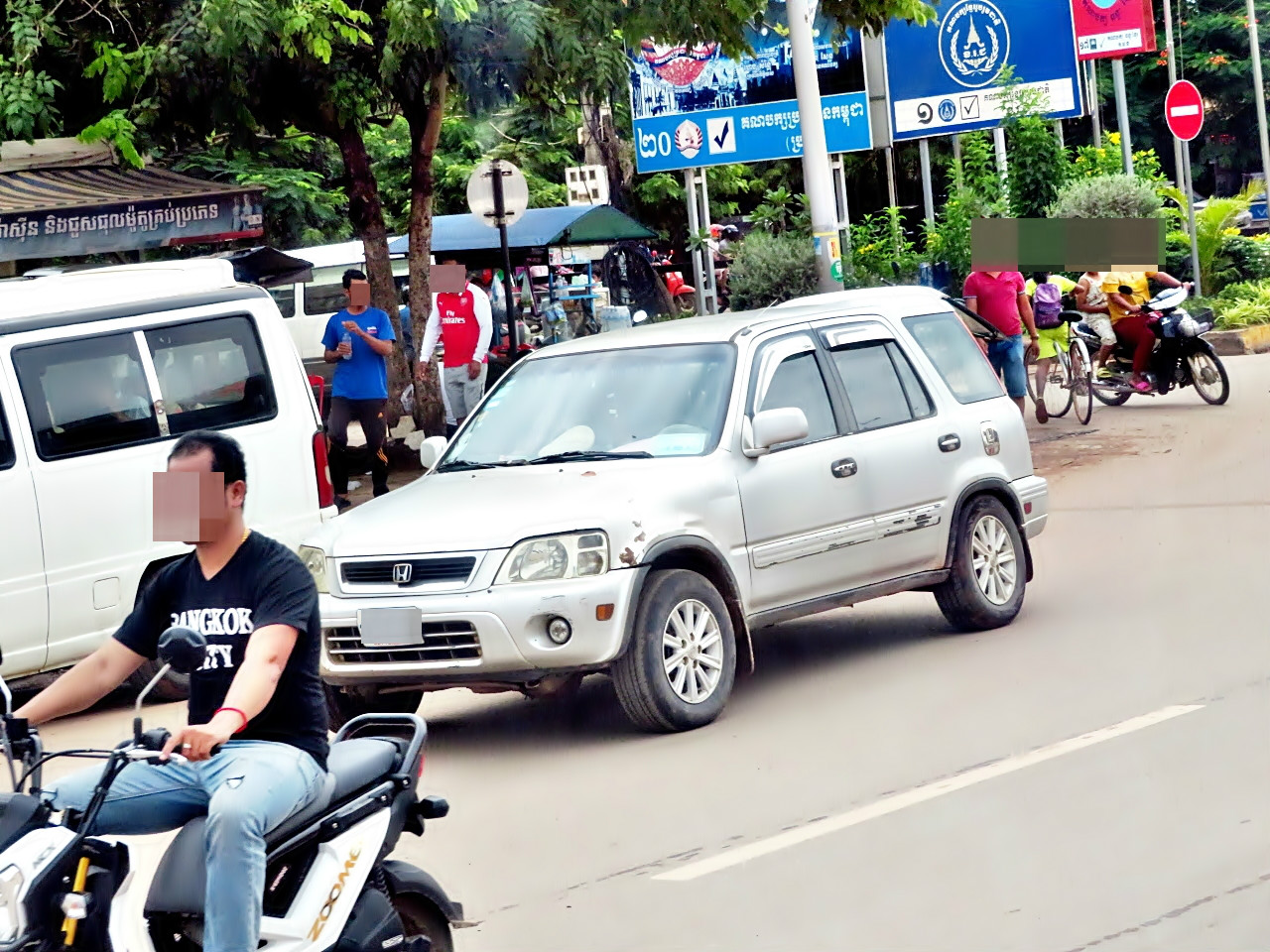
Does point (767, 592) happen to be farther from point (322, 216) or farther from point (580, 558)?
point (322, 216)

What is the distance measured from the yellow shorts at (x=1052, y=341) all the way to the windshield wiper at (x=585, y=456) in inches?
408

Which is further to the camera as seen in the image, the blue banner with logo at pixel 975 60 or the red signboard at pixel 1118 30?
the red signboard at pixel 1118 30

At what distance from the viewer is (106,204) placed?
48.5ft

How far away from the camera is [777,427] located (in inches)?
319

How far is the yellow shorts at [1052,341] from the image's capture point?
1786 cm

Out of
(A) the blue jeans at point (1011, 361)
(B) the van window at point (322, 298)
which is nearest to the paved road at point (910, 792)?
(A) the blue jeans at point (1011, 361)

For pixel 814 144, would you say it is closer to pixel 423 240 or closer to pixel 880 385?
pixel 423 240

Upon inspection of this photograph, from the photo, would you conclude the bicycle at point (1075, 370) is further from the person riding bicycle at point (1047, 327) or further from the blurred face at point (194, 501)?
the blurred face at point (194, 501)

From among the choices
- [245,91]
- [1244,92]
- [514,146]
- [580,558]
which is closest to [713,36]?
[245,91]

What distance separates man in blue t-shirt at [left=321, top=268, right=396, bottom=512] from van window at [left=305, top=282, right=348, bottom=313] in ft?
54.7

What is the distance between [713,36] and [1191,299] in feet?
43.6

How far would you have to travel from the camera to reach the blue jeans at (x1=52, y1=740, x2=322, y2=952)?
12.8ft

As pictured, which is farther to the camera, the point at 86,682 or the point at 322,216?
the point at 322,216

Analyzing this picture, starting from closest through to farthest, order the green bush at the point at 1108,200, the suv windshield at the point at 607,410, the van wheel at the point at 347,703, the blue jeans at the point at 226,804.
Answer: the blue jeans at the point at 226,804 < the van wheel at the point at 347,703 < the suv windshield at the point at 607,410 < the green bush at the point at 1108,200
